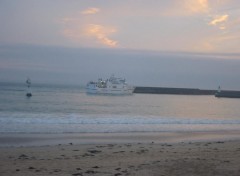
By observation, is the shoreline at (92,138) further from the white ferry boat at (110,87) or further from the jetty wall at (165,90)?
the jetty wall at (165,90)

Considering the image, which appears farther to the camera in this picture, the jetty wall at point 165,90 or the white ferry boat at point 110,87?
the jetty wall at point 165,90

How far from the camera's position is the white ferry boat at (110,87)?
8838 centimetres

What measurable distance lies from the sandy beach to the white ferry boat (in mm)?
69994

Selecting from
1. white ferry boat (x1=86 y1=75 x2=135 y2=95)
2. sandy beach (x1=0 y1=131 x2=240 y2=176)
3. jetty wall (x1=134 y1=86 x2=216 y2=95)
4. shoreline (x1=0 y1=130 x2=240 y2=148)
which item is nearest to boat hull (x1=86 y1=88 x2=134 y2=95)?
white ferry boat (x1=86 y1=75 x2=135 y2=95)

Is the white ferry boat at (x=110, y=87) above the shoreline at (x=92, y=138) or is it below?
above

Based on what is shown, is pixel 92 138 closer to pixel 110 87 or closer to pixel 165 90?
pixel 110 87

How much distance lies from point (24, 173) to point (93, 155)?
373cm

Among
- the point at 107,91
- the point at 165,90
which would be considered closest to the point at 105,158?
the point at 107,91

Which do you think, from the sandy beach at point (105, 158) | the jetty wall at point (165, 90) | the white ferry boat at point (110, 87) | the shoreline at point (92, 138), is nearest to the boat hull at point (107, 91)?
the white ferry boat at point (110, 87)

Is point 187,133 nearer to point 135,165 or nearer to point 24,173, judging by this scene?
point 135,165

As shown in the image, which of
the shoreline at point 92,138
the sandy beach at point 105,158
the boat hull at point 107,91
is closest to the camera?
the sandy beach at point 105,158

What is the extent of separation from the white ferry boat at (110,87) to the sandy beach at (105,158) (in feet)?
230

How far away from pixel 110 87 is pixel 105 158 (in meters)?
76.2

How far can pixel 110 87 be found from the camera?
291 feet
